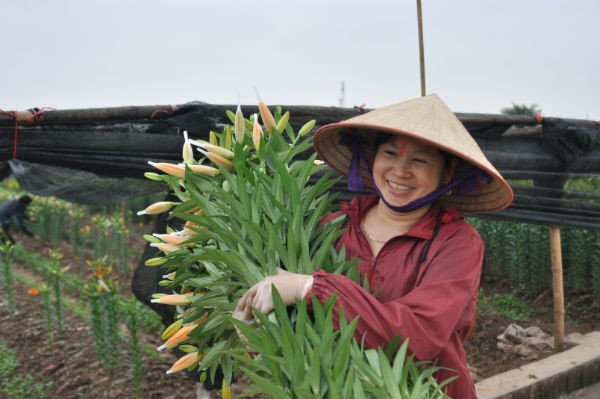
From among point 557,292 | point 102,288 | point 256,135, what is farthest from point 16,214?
point 256,135

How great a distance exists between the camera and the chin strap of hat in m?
1.78

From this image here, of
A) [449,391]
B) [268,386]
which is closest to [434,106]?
[449,391]

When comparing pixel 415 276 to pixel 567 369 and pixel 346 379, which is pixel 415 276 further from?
pixel 567 369

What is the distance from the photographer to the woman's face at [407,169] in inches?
69.2

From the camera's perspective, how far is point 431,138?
1.64 meters

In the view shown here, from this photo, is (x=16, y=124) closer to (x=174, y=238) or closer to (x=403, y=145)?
(x=174, y=238)

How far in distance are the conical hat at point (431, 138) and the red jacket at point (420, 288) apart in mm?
133

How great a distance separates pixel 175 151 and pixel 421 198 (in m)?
1.54

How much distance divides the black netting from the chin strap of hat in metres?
1.05

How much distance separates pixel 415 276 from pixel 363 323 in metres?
0.34

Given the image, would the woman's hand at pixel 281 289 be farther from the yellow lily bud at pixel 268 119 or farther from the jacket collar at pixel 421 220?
the yellow lily bud at pixel 268 119

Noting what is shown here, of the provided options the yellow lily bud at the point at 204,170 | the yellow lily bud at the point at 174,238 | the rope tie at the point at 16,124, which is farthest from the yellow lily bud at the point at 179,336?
the rope tie at the point at 16,124

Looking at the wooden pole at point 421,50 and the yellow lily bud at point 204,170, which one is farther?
the wooden pole at point 421,50

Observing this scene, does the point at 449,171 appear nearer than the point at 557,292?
Yes
